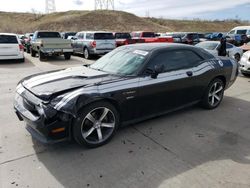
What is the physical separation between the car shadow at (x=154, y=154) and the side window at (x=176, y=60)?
3.53ft

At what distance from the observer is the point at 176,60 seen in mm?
4863

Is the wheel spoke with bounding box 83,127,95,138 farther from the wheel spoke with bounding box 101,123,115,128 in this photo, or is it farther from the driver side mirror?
the driver side mirror

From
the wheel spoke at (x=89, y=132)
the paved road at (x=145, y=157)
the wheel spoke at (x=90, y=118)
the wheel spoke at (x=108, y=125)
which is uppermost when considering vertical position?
the wheel spoke at (x=90, y=118)

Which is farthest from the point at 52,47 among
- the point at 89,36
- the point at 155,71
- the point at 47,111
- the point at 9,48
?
the point at 47,111

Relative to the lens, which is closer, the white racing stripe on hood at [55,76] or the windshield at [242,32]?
the white racing stripe on hood at [55,76]

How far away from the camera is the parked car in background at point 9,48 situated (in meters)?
Answer: 13.0

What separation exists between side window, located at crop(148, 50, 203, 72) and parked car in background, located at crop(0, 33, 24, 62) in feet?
36.1

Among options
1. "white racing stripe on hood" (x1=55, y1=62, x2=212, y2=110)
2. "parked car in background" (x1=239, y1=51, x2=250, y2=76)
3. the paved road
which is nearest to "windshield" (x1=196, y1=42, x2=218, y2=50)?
"parked car in background" (x1=239, y1=51, x2=250, y2=76)

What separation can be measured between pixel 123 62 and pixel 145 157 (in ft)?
6.10

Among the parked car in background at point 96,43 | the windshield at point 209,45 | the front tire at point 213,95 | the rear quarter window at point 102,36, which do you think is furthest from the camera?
the rear quarter window at point 102,36

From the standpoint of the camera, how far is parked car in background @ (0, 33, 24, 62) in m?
13.0

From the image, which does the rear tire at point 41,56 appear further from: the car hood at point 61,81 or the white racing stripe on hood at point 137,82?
the white racing stripe on hood at point 137,82

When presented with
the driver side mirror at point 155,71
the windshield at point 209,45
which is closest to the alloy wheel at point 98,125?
the driver side mirror at point 155,71

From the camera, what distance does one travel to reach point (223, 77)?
571 centimetres
